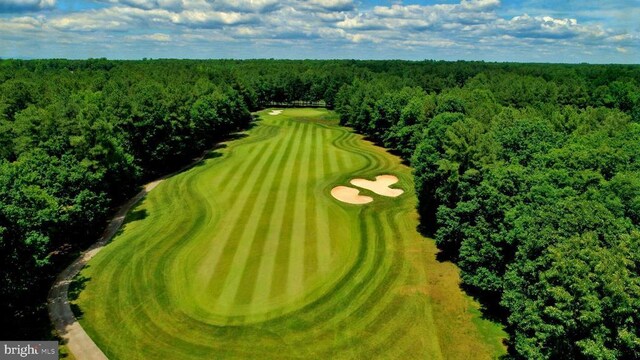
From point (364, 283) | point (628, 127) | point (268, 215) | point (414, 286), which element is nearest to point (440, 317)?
point (414, 286)

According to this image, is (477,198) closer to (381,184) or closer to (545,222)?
(545,222)

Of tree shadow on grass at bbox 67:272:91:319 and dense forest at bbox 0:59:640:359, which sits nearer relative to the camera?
dense forest at bbox 0:59:640:359

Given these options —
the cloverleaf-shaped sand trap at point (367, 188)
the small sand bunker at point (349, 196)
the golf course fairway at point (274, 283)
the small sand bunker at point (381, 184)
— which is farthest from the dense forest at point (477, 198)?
the small sand bunker at point (381, 184)

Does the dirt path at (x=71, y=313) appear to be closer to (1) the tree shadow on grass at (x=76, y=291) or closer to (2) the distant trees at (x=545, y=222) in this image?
(1) the tree shadow on grass at (x=76, y=291)

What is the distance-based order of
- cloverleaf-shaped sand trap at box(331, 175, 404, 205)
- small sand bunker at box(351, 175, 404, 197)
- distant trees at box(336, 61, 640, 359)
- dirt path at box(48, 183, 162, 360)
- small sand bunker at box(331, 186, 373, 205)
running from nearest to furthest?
distant trees at box(336, 61, 640, 359), dirt path at box(48, 183, 162, 360), small sand bunker at box(331, 186, 373, 205), cloverleaf-shaped sand trap at box(331, 175, 404, 205), small sand bunker at box(351, 175, 404, 197)

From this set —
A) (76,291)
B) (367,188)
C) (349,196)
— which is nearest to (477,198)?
(349,196)

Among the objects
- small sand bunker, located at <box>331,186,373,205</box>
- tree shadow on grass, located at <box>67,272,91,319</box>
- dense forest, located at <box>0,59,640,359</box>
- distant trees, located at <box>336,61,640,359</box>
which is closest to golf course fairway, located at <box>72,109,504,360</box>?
tree shadow on grass, located at <box>67,272,91,319</box>

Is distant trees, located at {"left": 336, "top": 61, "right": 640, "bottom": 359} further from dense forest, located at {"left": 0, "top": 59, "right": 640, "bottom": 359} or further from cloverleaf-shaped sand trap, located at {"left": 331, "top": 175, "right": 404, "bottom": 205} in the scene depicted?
cloverleaf-shaped sand trap, located at {"left": 331, "top": 175, "right": 404, "bottom": 205}

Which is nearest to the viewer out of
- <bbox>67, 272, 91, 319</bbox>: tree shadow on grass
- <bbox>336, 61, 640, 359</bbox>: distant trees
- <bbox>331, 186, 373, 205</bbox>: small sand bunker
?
<bbox>336, 61, 640, 359</bbox>: distant trees
